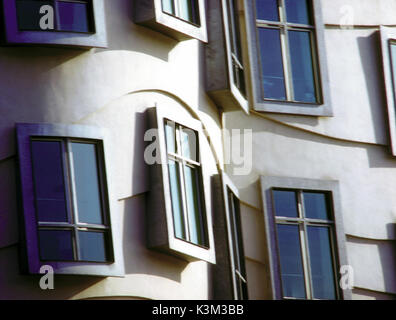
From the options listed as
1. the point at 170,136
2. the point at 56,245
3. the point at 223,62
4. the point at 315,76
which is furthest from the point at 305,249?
the point at 56,245

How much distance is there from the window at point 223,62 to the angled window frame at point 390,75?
258 cm

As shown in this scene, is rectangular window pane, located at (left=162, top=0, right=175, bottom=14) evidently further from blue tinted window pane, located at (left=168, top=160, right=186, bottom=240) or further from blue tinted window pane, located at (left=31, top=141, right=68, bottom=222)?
blue tinted window pane, located at (left=31, top=141, right=68, bottom=222)

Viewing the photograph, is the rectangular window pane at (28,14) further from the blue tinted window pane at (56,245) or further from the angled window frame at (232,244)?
the angled window frame at (232,244)

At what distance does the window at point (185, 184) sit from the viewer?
15438 mm

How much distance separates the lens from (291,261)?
699 inches

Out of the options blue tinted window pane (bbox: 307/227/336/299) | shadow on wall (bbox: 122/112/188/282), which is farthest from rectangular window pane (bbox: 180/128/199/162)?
blue tinted window pane (bbox: 307/227/336/299)

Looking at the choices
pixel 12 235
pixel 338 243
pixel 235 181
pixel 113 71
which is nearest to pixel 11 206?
pixel 12 235

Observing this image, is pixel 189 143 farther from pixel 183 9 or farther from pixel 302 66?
pixel 302 66

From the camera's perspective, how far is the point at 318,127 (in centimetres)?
1862

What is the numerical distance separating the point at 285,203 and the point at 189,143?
8.22 ft

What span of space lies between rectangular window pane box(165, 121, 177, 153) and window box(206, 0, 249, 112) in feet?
4.37

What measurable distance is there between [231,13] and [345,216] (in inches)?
136
